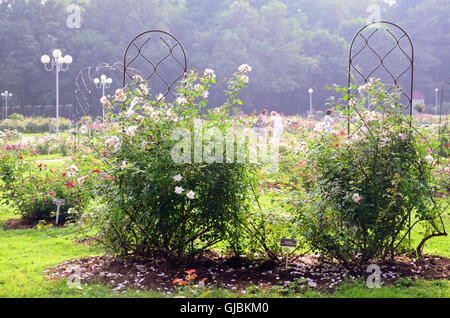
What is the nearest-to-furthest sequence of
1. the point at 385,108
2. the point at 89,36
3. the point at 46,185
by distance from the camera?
the point at 385,108
the point at 46,185
the point at 89,36

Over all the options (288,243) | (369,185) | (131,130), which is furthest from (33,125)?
(369,185)

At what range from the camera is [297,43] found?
43031 mm

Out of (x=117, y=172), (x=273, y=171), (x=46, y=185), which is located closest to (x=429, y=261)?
(x=273, y=171)

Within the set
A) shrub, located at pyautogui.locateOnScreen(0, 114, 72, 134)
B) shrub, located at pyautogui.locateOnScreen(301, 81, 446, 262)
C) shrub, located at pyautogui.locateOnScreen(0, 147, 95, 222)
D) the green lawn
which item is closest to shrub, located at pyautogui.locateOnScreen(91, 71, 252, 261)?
the green lawn

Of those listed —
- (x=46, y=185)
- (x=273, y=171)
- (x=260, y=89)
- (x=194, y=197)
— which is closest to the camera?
(x=194, y=197)

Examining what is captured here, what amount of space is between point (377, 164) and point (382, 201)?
32cm

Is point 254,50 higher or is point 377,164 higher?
point 254,50

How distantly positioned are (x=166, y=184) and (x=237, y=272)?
1.05m

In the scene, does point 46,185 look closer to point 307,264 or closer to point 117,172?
point 117,172

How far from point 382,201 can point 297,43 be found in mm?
41471

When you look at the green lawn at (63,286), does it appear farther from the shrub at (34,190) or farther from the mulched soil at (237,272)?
the shrub at (34,190)

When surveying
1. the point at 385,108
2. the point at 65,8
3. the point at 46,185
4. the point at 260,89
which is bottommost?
the point at 46,185

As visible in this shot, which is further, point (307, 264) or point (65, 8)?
Result: point (65, 8)

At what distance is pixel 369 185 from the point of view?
3.71 meters
